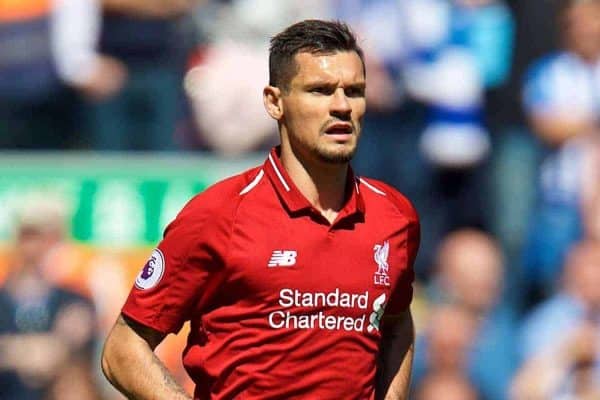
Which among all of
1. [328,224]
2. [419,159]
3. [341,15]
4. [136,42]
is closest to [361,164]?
[419,159]

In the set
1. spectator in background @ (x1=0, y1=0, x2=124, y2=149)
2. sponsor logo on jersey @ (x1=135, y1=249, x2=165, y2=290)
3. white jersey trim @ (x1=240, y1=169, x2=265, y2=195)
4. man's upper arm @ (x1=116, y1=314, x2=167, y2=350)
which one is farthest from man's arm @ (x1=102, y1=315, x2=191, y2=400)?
spectator in background @ (x1=0, y1=0, x2=124, y2=149)

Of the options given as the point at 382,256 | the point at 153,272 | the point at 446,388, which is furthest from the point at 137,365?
the point at 446,388

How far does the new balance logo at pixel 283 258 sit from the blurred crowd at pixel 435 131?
505 cm

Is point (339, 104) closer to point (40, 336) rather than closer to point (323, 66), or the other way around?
point (323, 66)

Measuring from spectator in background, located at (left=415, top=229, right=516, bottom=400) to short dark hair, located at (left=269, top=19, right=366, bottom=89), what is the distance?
5.06 meters

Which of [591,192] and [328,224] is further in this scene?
[591,192]

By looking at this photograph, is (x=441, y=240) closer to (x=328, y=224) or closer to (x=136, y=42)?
(x=136, y=42)

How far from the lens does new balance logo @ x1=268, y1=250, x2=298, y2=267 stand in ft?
14.1

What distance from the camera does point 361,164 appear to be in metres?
9.48

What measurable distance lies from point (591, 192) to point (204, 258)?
550cm

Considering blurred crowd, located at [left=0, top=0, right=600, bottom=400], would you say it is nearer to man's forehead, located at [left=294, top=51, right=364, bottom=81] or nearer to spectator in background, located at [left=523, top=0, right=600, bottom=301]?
spectator in background, located at [left=523, top=0, right=600, bottom=301]

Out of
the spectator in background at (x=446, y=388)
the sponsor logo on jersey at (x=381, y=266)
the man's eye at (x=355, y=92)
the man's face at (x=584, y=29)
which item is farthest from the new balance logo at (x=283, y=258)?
the man's face at (x=584, y=29)

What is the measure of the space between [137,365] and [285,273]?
0.52 metres

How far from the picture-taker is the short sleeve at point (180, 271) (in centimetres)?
427
